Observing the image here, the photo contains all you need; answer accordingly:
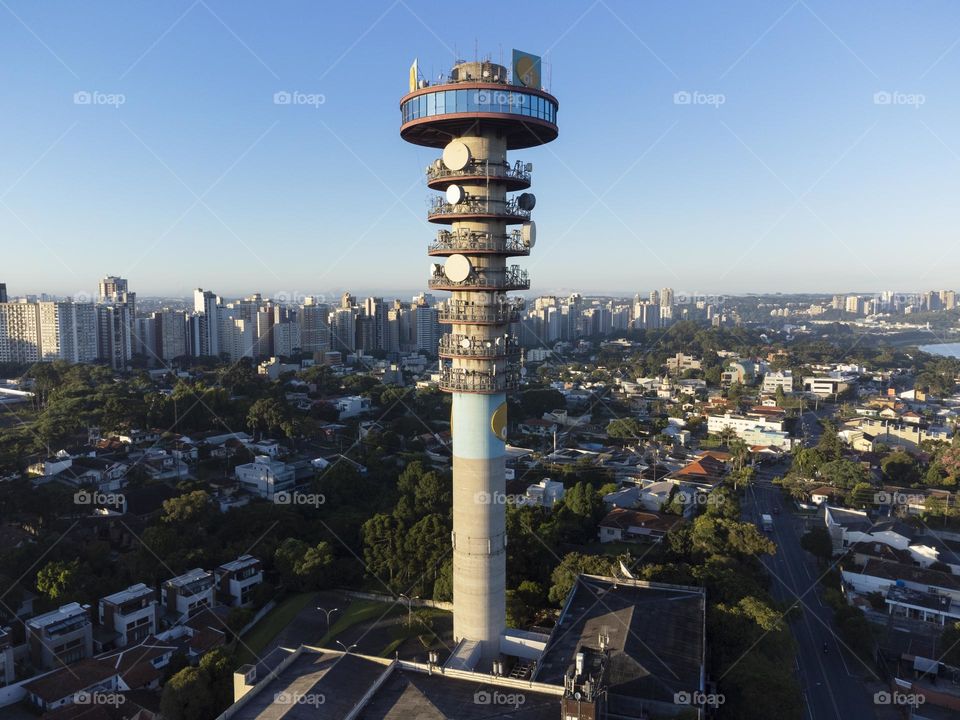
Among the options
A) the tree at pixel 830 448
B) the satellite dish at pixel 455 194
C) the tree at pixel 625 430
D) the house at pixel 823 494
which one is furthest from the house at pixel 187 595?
the tree at pixel 830 448

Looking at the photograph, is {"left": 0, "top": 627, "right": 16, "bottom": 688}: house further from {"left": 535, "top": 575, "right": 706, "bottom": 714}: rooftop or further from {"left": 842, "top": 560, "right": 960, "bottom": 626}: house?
{"left": 842, "top": 560, "right": 960, "bottom": 626}: house

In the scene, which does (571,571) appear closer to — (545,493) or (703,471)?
(545,493)

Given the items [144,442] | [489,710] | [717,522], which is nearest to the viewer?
[489,710]

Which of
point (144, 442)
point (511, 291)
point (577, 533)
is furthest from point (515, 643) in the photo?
point (144, 442)

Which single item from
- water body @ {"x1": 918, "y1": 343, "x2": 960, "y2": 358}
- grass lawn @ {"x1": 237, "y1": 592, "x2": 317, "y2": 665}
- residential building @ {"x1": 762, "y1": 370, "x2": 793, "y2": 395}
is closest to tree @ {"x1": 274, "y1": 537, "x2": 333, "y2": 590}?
grass lawn @ {"x1": 237, "y1": 592, "x2": 317, "y2": 665}

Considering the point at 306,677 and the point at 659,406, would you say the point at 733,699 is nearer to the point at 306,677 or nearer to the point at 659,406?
the point at 306,677

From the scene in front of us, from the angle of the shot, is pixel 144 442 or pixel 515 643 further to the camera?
pixel 144 442

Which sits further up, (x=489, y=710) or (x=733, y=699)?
(x=489, y=710)

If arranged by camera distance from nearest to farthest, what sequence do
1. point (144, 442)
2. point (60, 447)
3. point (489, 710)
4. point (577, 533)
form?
point (489, 710) → point (577, 533) → point (60, 447) → point (144, 442)

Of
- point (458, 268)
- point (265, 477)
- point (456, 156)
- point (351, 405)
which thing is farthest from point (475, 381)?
point (351, 405)
